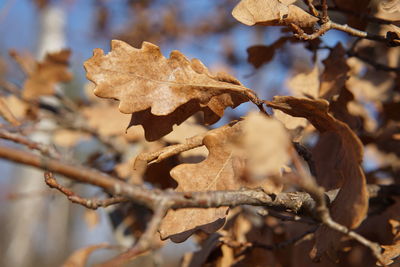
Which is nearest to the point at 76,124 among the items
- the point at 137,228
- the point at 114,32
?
the point at 137,228

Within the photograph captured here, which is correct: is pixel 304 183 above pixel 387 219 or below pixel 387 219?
above

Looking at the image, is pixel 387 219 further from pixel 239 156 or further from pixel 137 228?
pixel 137 228

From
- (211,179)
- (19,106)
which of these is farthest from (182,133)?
(19,106)

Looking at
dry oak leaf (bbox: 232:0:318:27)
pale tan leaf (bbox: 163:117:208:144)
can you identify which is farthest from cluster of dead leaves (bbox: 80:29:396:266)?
pale tan leaf (bbox: 163:117:208:144)

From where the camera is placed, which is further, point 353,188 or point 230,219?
point 230,219

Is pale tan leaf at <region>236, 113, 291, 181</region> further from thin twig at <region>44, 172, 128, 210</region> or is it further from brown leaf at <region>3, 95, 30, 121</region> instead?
brown leaf at <region>3, 95, 30, 121</region>

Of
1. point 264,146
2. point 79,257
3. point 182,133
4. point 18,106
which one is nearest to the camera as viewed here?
point 264,146

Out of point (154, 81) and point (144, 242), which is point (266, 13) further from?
point (144, 242)
